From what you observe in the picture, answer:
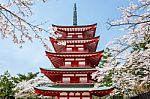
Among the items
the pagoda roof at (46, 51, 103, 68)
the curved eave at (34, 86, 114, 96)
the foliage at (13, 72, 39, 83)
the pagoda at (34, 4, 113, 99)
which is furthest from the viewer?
the foliage at (13, 72, 39, 83)

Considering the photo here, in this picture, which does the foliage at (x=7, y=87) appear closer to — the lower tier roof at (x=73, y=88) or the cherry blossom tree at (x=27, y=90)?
the cherry blossom tree at (x=27, y=90)

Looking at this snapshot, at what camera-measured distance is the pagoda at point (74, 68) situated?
19.9 meters

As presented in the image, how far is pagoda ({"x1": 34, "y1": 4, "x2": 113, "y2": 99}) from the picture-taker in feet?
65.4

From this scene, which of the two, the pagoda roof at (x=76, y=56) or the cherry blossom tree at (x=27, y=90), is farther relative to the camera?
the cherry blossom tree at (x=27, y=90)

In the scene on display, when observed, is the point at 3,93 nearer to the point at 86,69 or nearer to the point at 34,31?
the point at 86,69

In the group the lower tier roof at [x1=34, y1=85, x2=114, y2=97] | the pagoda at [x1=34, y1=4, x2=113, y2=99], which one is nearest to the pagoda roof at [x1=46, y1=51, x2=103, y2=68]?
the pagoda at [x1=34, y1=4, x2=113, y2=99]

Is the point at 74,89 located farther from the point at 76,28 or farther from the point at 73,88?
the point at 76,28

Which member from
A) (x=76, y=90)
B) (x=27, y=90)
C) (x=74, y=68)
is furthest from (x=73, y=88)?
(x=27, y=90)

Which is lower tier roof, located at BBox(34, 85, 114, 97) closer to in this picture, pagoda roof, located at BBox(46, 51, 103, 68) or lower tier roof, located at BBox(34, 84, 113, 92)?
lower tier roof, located at BBox(34, 84, 113, 92)

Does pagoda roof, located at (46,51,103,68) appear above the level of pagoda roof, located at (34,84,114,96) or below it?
above

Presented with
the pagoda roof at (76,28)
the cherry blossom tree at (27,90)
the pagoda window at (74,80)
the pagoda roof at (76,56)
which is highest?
the pagoda roof at (76,28)

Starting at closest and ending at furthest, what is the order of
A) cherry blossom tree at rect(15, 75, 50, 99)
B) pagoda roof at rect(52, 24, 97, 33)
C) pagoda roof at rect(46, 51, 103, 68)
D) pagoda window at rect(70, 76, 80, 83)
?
pagoda window at rect(70, 76, 80, 83) → pagoda roof at rect(46, 51, 103, 68) → pagoda roof at rect(52, 24, 97, 33) → cherry blossom tree at rect(15, 75, 50, 99)

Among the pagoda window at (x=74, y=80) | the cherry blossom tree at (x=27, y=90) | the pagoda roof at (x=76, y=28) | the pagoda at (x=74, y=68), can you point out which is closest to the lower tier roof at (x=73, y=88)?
the pagoda at (x=74, y=68)

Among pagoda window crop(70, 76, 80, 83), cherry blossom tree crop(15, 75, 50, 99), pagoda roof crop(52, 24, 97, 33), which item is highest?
pagoda roof crop(52, 24, 97, 33)
